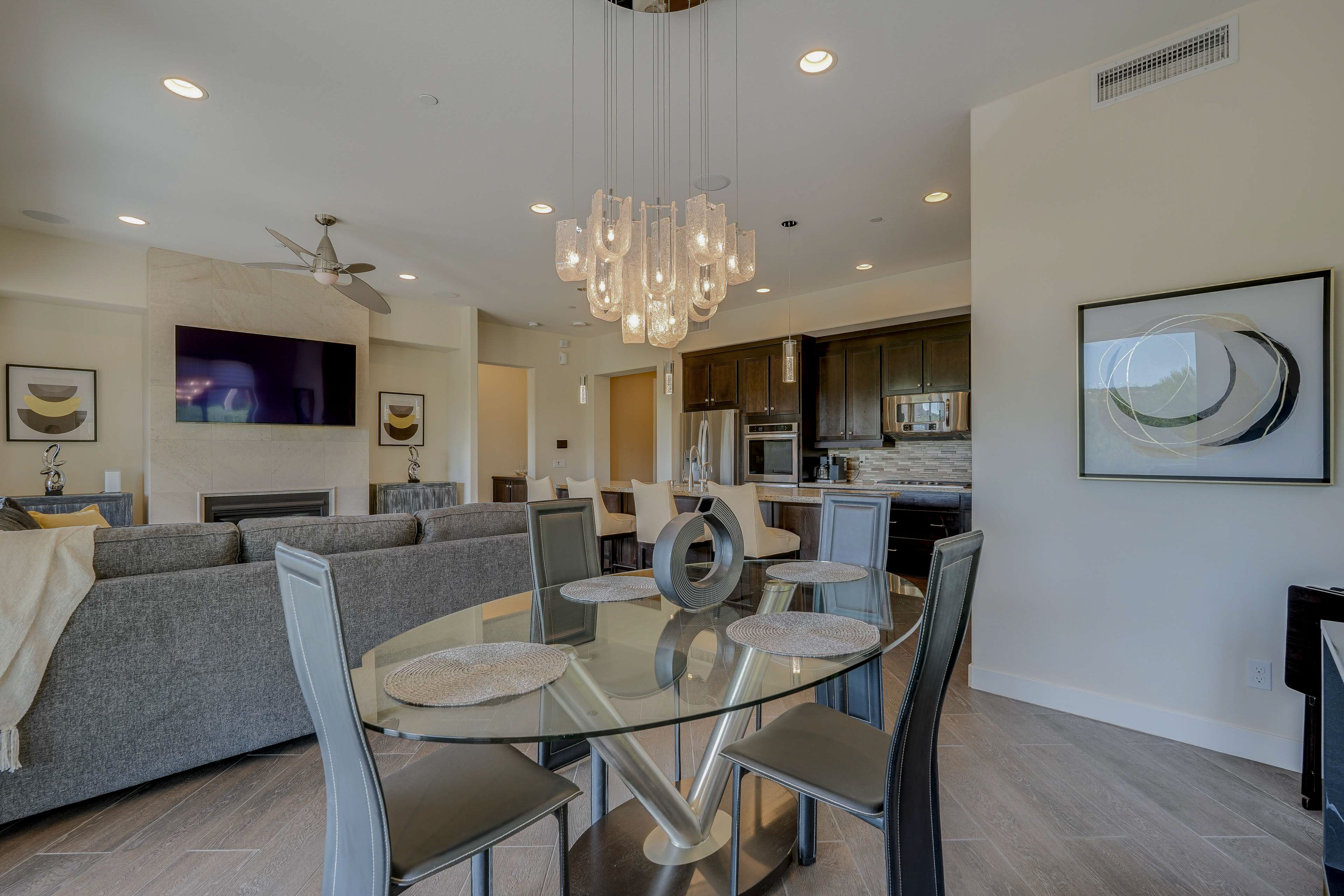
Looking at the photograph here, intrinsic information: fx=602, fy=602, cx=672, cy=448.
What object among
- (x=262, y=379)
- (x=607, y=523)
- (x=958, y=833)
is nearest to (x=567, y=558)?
(x=958, y=833)

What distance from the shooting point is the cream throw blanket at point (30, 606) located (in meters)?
1.70

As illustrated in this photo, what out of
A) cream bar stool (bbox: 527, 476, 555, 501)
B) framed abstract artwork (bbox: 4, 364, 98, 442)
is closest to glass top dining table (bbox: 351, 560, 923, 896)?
cream bar stool (bbox: 527, 476, 555, 501)

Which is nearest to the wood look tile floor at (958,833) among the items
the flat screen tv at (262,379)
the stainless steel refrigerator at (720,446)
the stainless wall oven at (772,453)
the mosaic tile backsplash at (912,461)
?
the mosaic tile backsplash at (912,461)

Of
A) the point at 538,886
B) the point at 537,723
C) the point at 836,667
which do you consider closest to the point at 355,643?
the point at 538,886

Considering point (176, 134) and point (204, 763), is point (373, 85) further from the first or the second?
point (204, 763)

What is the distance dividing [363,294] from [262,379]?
1662mm

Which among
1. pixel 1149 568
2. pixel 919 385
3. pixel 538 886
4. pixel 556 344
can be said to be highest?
pixel 556 344

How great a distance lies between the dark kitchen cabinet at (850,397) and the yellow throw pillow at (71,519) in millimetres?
5349

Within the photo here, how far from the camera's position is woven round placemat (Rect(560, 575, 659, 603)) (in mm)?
1883

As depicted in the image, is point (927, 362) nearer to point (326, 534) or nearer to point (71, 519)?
point (326, 534)

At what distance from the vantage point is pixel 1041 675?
2697mm

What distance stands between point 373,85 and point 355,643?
7.93 feet

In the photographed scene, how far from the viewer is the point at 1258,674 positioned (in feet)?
7.16

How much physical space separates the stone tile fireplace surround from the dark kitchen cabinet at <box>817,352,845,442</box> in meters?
4.64
